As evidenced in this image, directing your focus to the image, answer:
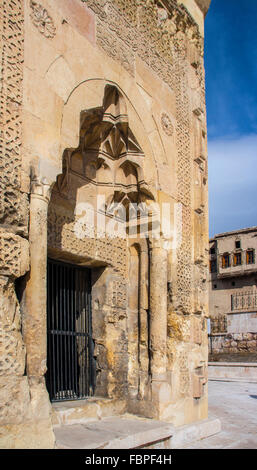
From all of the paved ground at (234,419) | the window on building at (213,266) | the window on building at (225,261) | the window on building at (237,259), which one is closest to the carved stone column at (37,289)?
the paved ground at (234,419)

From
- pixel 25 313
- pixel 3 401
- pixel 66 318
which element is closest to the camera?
pixel 3 401

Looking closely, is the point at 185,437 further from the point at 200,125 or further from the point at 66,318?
the point at 200,125

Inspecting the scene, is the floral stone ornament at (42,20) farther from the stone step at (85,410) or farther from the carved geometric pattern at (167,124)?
the stone step at (85,410)

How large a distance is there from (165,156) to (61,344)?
8.54ft

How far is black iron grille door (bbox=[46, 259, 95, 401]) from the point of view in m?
5.02

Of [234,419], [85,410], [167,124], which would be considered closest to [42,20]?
[167,124]

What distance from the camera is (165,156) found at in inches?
231

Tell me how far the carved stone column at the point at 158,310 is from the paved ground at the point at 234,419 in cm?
93

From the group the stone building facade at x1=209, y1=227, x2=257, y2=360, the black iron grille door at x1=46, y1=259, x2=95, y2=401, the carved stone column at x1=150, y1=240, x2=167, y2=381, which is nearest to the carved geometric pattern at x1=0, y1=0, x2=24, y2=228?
the black iron grille door at x1=46, y1=259, x2=95, y2=401

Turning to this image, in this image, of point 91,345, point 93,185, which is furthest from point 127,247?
point 91,345

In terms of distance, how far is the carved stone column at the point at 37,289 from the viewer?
363 centimetres
